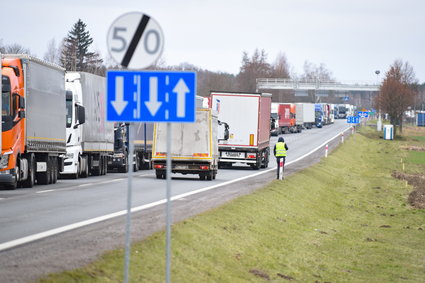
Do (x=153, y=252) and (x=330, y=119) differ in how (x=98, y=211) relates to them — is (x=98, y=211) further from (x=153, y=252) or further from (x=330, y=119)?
(x=330, y=119)

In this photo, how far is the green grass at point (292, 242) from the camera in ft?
42.5

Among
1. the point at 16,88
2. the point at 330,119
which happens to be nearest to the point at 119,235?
the point at 16,88

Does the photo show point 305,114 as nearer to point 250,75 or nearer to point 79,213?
point 250,75

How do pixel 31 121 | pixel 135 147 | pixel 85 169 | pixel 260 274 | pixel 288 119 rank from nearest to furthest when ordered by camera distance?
pixel 260 274, pixel 31 121, pixel 85 169, pixel 135 147, pixel 288 119

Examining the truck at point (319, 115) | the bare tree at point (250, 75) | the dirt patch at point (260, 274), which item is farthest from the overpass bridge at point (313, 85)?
the dirt patch at point (260, 274)

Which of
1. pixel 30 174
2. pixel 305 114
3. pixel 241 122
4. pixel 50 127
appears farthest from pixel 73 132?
pixel 305 114

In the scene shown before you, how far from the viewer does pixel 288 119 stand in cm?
10375

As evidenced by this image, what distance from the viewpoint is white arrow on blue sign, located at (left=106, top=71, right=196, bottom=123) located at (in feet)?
29.9

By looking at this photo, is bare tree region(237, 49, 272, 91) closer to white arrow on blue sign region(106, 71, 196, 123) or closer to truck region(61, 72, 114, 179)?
truck region(61, 72, 114, 179)

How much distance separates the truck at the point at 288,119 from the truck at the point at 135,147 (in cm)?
5780

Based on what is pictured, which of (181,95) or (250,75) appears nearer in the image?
(181,95)

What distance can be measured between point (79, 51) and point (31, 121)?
9919 centimetres

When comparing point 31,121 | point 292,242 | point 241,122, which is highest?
point 31,121

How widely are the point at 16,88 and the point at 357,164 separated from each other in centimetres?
3825
